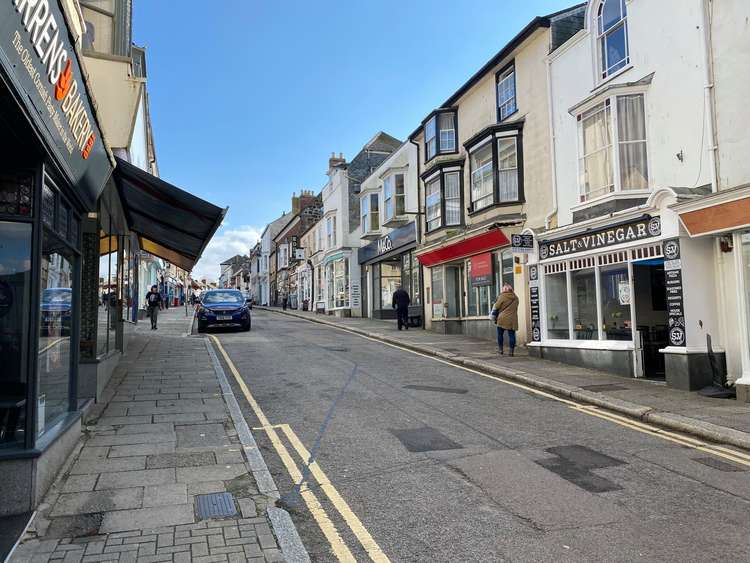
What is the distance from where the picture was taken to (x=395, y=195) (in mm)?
25047

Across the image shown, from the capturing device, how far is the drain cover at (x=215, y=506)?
4188 mm

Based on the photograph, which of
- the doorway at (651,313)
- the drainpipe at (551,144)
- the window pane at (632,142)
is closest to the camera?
the doorway at (651,313)

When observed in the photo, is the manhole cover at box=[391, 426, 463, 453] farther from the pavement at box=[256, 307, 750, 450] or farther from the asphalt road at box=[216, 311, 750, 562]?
the pavement at box=[256, 307, 750, 450]

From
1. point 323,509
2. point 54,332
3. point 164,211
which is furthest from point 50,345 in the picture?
point 164,211

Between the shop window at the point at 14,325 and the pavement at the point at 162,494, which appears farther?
the shop window at the point at 14,325

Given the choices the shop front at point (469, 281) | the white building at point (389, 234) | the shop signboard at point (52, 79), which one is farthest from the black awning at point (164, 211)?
the white building at point (389, 234)

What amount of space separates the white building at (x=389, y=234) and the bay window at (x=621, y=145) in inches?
386

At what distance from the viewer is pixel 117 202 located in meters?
9.59

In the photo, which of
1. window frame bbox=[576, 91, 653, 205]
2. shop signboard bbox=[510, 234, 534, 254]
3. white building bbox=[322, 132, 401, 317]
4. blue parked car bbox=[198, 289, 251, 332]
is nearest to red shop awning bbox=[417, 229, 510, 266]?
shop signboard bbox=[510, 234, 534, 254]

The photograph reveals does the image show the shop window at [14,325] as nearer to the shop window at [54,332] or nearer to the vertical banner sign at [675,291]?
the shop window at [54,332]

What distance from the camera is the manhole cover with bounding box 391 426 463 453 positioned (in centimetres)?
608

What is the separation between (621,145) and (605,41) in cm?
279

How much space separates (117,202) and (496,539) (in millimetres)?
8552

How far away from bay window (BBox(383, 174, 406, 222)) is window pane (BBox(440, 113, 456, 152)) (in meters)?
4.60
